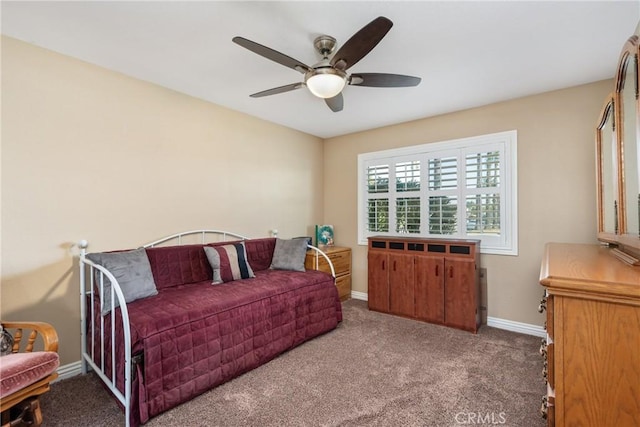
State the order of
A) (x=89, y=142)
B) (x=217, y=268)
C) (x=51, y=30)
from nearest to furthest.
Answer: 1. (x=51, y=30)
2. (x=89, y=142)
3. (x=217, y=268)

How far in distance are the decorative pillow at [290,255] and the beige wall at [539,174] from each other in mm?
1994

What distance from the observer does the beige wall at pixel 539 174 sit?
2.77m

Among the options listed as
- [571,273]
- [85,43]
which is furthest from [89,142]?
[571,273]

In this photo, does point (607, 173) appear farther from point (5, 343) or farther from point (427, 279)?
point (5, 343)

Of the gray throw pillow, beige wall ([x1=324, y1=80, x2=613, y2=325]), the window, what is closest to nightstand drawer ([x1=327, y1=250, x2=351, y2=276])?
the window

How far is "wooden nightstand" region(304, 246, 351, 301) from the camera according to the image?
3828 millimetres

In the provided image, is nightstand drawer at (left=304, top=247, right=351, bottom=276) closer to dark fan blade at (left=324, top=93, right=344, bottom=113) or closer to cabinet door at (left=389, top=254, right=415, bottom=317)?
cabinet door at (left=389, top=254, right=415, bottom=317)

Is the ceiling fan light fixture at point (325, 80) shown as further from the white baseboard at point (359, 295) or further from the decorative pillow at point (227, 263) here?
the white baseboard at point (359, 295)

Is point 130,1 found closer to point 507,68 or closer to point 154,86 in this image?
point 154,86

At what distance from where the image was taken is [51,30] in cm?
197

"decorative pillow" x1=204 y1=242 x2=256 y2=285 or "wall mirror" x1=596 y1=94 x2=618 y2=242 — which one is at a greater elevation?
"wall mirror" x1=596 y1=94 x2=618 y2=242

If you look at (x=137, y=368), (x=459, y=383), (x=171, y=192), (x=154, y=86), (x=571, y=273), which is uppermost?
(x=154, y=86)

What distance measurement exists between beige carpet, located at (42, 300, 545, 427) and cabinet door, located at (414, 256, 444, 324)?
0.44 metres

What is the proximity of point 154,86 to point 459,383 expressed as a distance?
3483mm
